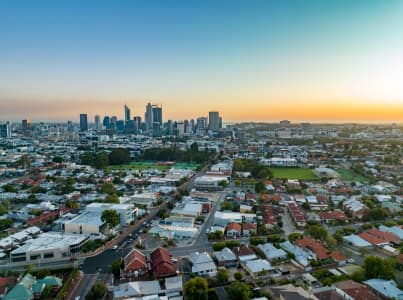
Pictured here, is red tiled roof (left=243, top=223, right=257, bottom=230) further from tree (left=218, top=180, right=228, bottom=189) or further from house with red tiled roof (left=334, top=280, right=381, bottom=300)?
tree (left=218, top=180, right=228, bottom=189)

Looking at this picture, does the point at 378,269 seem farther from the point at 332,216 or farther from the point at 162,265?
the point at 162,265

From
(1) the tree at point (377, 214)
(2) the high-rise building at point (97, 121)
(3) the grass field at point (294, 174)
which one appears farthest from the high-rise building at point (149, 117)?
A: (1) the tree at point (377, 214)

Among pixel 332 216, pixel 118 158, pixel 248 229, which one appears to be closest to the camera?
pixel 248 229

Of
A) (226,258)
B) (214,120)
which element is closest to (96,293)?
(226,258)

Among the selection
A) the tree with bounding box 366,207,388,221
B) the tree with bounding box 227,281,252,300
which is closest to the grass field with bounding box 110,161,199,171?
the tree with bounding box 366,207,388,221

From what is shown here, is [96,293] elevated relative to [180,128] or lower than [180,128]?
lower

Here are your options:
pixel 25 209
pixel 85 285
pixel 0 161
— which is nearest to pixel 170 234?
pixel 85 285

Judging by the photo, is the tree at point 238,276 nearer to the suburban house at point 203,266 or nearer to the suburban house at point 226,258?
the suburban house at point 203,266
